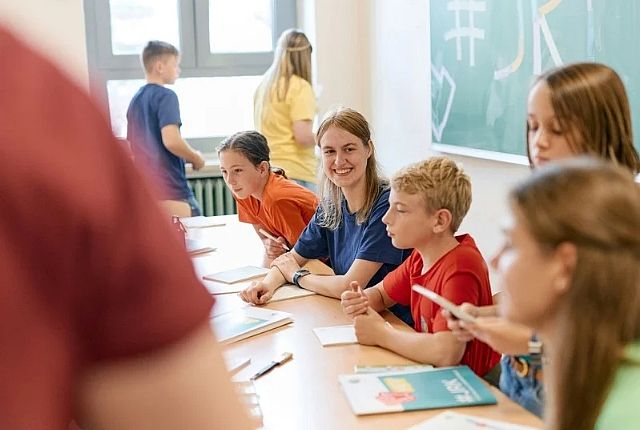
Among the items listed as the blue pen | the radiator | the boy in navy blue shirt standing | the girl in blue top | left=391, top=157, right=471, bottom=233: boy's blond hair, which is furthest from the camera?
the radiator

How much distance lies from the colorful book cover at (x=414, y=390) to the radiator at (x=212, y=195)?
12.0ft

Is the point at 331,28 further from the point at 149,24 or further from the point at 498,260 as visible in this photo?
the point at 498,260

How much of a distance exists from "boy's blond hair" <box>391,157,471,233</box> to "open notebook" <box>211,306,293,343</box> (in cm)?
49

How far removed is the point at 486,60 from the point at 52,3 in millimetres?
3582

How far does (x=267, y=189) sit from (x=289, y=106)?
142 cm

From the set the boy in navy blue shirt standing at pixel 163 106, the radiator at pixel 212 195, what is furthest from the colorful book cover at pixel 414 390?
the radiator at pixel 212 195

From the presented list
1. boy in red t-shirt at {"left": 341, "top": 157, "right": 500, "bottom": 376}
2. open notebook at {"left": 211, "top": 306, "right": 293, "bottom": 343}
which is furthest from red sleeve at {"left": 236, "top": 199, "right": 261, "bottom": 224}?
boy in red t-shirt at {"left": 341, "top": 157, "right": 500, "bottom": 376}

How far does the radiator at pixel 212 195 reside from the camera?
5375 millimetres

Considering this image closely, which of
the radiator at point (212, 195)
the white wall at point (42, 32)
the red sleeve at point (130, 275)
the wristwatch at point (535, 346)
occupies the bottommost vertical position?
the radiator at point (212, 195)

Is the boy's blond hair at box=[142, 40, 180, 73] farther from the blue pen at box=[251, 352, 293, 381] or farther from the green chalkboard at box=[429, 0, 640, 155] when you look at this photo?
the blue pen at box=[251, 352, 293, 381]

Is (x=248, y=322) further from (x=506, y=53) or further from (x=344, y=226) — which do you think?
(x=506, y=53)

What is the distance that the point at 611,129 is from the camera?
5.89ft

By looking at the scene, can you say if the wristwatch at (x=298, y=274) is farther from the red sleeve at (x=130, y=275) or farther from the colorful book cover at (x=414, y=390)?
the red sleeve at (x=130, y=275)

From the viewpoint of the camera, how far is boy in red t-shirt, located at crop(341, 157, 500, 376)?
6.56ft
